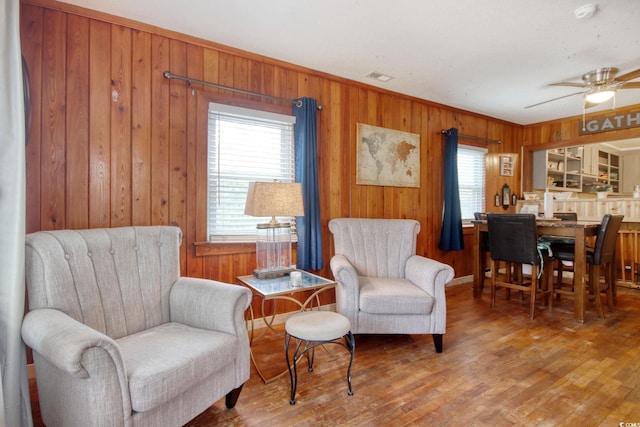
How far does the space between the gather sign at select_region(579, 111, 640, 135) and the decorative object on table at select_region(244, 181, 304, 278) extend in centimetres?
457

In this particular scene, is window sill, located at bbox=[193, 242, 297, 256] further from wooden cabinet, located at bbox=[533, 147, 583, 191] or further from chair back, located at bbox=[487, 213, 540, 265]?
wooden cabinet, located at bbox=[533, 147, 583, 191]

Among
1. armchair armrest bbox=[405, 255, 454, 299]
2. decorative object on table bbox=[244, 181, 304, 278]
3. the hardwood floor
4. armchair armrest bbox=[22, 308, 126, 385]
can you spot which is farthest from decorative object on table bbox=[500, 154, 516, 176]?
armchair armrest bbox=[22, 308, 126, 385]

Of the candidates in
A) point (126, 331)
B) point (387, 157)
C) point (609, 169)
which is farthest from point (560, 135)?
point (126, 331)

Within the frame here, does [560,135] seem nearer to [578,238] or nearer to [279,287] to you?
[578,238]

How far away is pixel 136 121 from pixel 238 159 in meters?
0.81

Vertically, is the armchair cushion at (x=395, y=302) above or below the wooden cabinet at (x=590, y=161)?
below

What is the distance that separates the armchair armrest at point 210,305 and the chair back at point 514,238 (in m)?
2.79

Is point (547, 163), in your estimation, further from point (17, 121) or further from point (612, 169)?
point (17, 121)

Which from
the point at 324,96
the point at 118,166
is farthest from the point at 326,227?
the point at 118,166

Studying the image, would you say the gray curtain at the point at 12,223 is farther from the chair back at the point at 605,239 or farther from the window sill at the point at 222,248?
the chair back at the point at 605,239

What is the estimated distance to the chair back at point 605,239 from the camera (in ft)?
9.95

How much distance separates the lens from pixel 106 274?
173 cm

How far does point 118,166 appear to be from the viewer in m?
2.29

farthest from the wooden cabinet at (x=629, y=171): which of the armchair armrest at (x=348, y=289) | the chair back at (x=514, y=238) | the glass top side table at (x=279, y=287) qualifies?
the glass top side table at (x=279, y=287)
